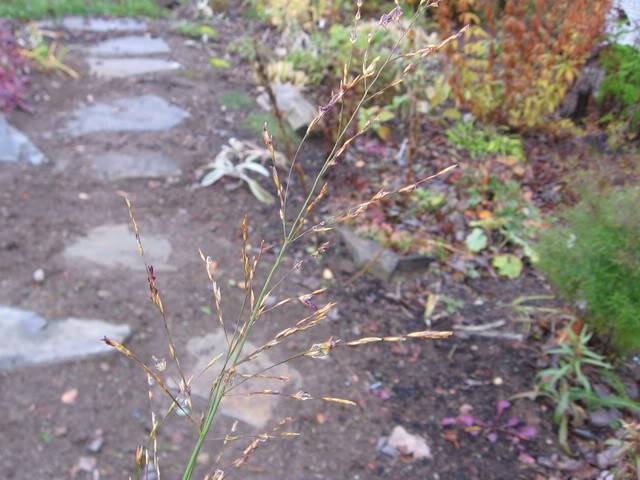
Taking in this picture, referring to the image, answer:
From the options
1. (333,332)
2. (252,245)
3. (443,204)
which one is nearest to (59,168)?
(252,245)

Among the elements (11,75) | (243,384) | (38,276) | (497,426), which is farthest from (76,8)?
(497,426)

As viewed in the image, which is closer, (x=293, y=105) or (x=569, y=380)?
A: (x=569, y=380)

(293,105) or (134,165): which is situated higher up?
(293,105)

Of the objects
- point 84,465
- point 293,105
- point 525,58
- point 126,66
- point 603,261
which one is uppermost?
point 525,58

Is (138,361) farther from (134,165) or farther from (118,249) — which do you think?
(134,165)

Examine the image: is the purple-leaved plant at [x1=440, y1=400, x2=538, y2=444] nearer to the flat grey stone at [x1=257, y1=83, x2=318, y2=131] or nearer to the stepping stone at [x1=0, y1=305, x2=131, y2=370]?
the stepping stone at [x1=0, y1=305, x2=131, y2=370]

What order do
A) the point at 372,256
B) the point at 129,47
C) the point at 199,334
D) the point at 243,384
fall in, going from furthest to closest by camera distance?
the point at 129,47 < the point at 372,256 < the point at 199,334 < the point at 243,384
